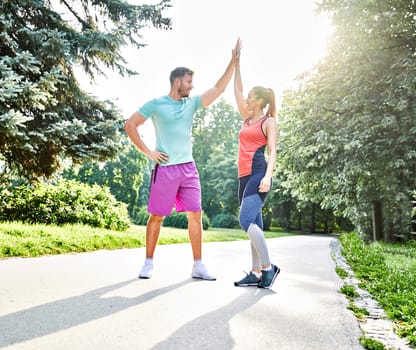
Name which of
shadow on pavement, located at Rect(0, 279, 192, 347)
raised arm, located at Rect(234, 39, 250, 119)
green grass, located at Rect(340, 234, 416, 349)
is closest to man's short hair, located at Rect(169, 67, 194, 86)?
raised arm, located at Rect(234, 39, 250, 119)

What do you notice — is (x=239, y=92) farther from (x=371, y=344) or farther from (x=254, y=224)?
(x=371, y=344)

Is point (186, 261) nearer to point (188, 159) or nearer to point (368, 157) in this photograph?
point (188, 159)

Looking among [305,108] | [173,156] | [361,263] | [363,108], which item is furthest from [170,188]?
[305,108]

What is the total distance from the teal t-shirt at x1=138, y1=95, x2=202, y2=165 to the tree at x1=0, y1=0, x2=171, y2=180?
308cm

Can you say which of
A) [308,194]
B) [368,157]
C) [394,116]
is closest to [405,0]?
[394,116]

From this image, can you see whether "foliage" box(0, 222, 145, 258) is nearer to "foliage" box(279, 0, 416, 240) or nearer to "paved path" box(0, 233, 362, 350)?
"paved path" box(0, 233, 362, 350)

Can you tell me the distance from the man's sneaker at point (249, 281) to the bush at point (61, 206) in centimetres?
687

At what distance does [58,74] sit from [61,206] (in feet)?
12.5

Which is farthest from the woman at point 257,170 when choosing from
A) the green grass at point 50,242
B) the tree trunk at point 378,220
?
the tree trunk at point 378,220

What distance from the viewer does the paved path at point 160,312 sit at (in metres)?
2.43

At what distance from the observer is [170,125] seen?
14.5 feet

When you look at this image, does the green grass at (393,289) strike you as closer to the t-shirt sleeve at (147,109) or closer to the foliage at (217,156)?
the t-shirt sleeve at (147,109)

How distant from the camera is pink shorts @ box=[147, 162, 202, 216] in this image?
4.42 meters

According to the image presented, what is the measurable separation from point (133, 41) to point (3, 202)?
4688 mm
